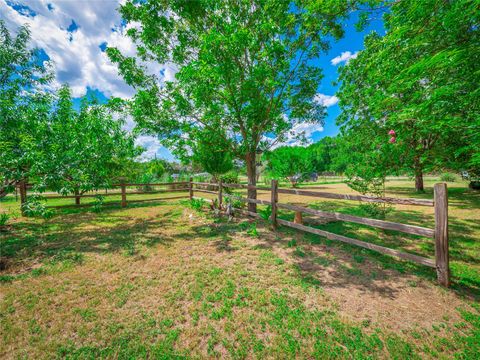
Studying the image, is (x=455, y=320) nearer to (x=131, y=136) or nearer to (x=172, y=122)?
(x=172, y=122)

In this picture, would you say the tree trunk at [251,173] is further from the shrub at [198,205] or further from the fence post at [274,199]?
the shrub at [198,205]

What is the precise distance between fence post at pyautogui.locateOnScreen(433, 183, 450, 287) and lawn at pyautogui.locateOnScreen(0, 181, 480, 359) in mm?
318

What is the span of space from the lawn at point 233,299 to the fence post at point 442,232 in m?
0.32

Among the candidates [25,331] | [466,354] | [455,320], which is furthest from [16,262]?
[455,320]

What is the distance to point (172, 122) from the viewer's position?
8.02m

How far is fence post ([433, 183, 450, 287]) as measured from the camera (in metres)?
3.38

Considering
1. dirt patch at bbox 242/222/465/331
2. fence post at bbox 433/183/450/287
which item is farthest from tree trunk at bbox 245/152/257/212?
fence post at bbox 433/183/450/287

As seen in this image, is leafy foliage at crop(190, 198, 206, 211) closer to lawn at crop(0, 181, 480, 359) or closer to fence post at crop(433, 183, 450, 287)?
lawn at crop(0, 181, 480, 359)

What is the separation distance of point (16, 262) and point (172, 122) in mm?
6258

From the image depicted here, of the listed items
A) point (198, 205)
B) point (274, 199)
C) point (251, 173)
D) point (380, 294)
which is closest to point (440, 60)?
point (380, 294)

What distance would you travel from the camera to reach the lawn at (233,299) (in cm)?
247

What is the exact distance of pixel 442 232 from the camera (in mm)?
3428

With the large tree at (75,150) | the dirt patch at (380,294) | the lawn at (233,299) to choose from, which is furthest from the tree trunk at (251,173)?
the large tree at (75,150)

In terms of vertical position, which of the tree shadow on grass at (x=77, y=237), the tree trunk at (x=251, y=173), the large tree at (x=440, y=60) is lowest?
the tree shadow on grass at (x=77, y=237)
